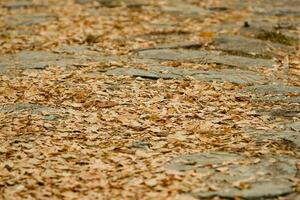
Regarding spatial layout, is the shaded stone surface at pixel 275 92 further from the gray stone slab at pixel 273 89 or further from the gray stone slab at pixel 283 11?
the gray stone slab at pixel 283 11

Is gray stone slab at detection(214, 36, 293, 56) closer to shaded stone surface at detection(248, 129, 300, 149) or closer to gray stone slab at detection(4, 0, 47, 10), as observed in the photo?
shaded stone surface at detection(248, 129, 300, 149)

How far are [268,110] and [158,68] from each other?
7.37 feet

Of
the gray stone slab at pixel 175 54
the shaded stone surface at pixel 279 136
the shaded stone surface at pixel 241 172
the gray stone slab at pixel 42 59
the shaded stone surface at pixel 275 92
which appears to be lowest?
the shaded stone surface at pixel 241 172

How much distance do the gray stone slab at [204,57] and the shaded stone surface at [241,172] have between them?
11.6 feet

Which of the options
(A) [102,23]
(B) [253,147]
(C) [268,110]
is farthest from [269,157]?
(A) [102,23]

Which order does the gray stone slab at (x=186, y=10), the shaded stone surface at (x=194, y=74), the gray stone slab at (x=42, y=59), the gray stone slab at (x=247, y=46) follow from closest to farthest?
the shaded stone surface at (x=194, y=74), the gray stone slab at (x=42, y=59), the gray stone slab at (x=247, y=46), the gray stone slab at (x=186, y=10)

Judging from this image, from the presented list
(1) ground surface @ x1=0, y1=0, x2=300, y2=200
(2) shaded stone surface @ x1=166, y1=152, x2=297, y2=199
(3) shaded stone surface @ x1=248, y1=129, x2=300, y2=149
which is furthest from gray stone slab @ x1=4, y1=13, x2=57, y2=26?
(2) shaded stone surface @ x1=166, y1=152, x2=297, y2=199

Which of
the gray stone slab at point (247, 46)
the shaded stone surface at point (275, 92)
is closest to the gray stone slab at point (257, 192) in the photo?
the shaded stone surface at point (275, 92)

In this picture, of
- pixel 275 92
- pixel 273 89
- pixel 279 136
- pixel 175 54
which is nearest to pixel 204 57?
pixel 175 54

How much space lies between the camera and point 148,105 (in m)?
7.16

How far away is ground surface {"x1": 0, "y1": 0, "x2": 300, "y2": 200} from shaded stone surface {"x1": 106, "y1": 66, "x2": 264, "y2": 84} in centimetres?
3

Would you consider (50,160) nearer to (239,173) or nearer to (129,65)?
(239,173)

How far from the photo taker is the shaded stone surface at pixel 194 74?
8.12 meters

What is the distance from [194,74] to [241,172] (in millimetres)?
3236
